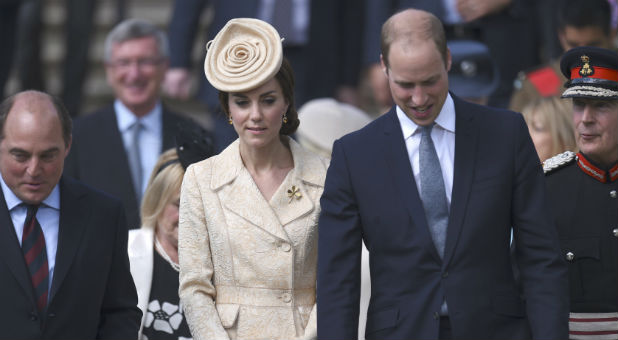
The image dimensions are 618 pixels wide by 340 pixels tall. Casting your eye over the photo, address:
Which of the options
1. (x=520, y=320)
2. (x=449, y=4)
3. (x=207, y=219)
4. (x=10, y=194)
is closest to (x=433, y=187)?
(x=520, y=320)

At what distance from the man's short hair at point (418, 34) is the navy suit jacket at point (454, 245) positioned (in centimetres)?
28

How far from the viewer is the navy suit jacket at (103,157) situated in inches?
276

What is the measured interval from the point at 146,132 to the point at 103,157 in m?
0.47

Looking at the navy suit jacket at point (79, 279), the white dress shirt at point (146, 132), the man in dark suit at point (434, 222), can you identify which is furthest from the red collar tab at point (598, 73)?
the white dress shirt at point (146, 132)

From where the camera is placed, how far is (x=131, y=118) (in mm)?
7488

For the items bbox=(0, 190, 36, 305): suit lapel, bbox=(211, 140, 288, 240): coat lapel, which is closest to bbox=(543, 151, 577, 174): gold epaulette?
bbox=(211, 140, 288, 240): coat lapel

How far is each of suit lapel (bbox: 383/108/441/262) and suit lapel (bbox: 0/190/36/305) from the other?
57.8 inches

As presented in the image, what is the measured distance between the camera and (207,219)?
4.86m

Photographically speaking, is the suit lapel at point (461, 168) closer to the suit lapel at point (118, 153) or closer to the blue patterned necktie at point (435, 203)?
the blue patterned necktie at point (435, 203)

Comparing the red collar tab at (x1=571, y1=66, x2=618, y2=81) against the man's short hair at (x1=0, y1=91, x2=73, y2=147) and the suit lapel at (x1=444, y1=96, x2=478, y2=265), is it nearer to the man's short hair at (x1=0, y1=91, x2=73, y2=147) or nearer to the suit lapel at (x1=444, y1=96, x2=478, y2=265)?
the suit lapel at (x1=444, y1=96, x2=478, y2=265)

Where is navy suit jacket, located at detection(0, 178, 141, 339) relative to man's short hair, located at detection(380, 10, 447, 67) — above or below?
below

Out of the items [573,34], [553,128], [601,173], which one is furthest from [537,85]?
[601,173]

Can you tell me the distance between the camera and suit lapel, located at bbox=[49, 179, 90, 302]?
4770 mm

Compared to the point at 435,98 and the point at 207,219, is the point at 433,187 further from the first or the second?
the point at 207,219
